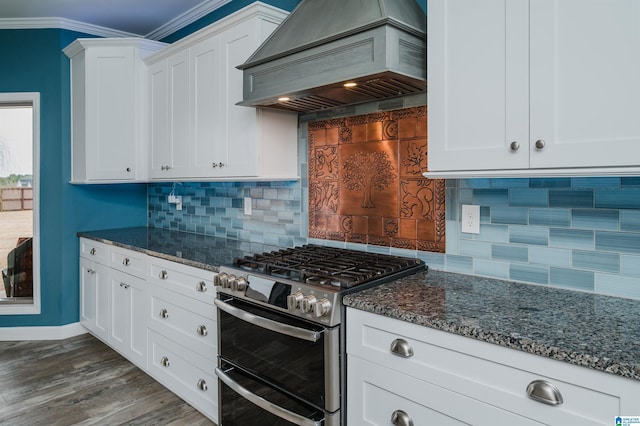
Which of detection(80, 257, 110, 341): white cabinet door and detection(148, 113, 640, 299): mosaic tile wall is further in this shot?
detection(80, 257, 110, 341): white cabinet door

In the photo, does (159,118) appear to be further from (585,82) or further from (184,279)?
(585,82)

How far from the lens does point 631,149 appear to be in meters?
1.24

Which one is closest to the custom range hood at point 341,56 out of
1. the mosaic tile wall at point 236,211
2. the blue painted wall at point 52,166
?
the mosaic tile wall at point 236,211

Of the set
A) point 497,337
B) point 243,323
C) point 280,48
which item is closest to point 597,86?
point 497,337

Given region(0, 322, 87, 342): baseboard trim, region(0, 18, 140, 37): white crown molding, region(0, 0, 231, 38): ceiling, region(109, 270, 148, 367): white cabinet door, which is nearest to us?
region(109, 270, 148, 367): white cabinet door

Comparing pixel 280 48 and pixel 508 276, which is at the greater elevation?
pixel 280 48

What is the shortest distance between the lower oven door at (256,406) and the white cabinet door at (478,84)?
1079 mm

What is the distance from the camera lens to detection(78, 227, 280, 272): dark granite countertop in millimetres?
2430

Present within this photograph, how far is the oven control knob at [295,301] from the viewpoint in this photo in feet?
5.47

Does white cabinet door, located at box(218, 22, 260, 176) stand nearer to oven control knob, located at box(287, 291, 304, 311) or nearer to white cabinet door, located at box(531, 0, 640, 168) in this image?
oven control knob, located at box(287, 291, 304, 311)

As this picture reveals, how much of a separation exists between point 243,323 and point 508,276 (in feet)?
3.89

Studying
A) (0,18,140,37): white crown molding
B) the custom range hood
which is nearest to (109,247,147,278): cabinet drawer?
the custom range hood

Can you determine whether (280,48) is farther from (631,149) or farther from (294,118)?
(631,149)

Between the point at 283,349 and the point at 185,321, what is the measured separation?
957 mm
